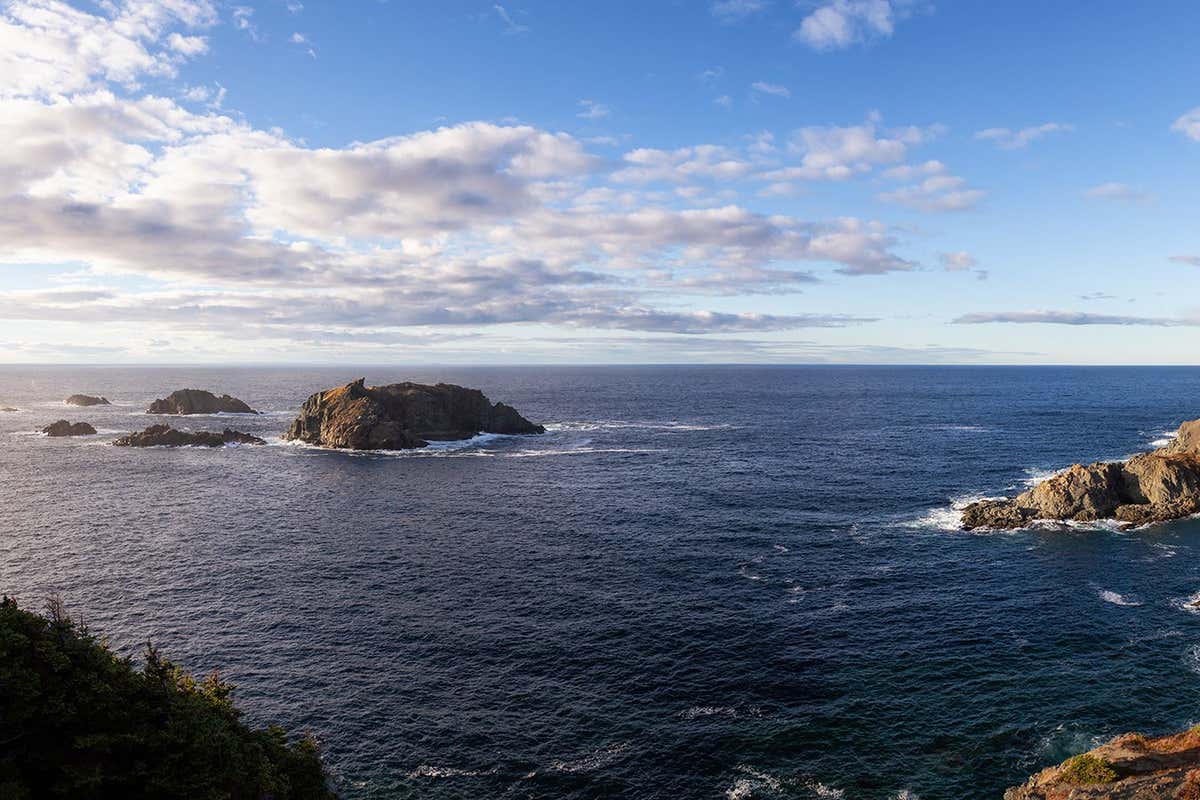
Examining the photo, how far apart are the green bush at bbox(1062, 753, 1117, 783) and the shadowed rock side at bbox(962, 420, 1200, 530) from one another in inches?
2493

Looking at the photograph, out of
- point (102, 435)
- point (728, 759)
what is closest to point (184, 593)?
point (728, 759)

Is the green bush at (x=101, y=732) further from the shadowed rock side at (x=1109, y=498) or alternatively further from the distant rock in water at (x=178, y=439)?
the distant rock in water at (x=178, y=439)

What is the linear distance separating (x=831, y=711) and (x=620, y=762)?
56.4ft

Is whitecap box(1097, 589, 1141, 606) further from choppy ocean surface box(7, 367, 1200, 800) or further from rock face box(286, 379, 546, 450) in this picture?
rock face box(286, 379, 546, 450)

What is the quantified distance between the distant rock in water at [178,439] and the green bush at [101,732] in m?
157

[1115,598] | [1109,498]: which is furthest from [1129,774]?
[1109,498]

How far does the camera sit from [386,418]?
18050 centimetres

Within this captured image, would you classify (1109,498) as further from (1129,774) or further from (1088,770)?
(1088,770)

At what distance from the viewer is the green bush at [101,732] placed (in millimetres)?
33094

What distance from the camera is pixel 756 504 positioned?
11525 centimetres

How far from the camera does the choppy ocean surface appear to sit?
160ft

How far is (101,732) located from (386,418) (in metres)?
149

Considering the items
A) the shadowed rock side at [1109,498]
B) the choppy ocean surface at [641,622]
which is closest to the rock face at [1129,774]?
the choppy ocean surface at [641,622]

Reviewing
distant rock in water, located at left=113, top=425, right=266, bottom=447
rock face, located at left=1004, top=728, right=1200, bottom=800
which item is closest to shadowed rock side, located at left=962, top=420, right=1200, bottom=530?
rock face, located at left=1004, top=728, right=1200, bottom=800
